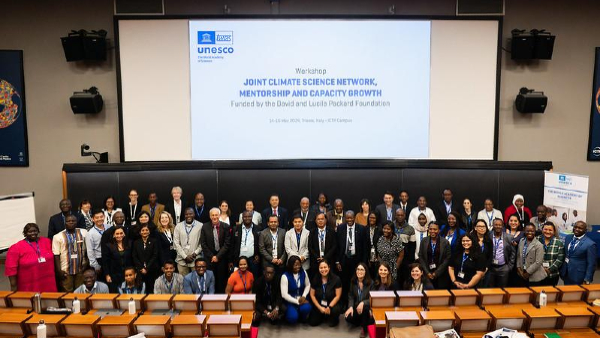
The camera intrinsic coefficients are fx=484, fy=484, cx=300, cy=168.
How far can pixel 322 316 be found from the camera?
6293 mm

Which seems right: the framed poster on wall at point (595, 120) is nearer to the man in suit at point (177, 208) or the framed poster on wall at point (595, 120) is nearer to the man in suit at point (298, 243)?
the man in suit at point (298, 243)

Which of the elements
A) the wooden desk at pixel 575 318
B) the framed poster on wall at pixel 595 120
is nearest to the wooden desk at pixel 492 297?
the wooden desk at pixel 575 318

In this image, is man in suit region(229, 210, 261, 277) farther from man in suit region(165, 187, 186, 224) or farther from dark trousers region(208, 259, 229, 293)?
man in suit region(165, 187, 186, 224)

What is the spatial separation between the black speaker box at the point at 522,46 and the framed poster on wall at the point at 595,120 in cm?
139

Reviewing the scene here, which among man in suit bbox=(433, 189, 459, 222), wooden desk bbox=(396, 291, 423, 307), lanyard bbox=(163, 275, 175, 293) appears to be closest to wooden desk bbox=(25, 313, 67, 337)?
lanyard bbox=(163, 275, 175, 293)

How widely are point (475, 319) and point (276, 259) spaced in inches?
111

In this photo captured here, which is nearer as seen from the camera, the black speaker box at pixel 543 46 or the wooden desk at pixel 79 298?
the wooden desk at pixel 79 298

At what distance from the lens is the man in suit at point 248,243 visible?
266 inches

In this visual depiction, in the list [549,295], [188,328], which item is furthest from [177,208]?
[549,295]

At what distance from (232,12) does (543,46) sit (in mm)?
5649

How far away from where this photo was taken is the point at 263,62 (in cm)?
877

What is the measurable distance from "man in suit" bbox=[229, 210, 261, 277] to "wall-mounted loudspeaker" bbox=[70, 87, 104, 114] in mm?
3844

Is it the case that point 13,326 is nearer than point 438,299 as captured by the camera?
Yes

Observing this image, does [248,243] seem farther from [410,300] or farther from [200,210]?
[410,300]
